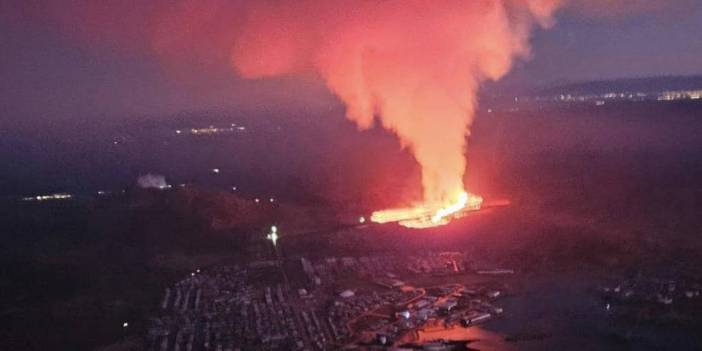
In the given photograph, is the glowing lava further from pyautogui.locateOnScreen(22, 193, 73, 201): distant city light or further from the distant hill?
the distant hill

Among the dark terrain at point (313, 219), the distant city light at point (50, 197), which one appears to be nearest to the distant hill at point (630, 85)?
the dark terrain at point (313, 219)

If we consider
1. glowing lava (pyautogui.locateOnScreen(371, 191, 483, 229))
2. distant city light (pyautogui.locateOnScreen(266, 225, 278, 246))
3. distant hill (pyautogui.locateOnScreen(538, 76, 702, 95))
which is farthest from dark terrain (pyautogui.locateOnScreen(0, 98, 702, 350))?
distant hill (pyautogui.locateOnScreen(538, 76, 702, 95))

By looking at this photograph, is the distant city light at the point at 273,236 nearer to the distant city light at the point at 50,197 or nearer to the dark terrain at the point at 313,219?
the dark terrain at the point at 313,219

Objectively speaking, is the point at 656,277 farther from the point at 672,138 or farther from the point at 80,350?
the point at 672,138

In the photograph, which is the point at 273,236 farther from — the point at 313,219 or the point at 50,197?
the point at 50,197

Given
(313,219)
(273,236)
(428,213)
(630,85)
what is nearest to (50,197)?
(313,219)

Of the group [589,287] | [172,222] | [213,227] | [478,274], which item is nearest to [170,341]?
[478,274]
